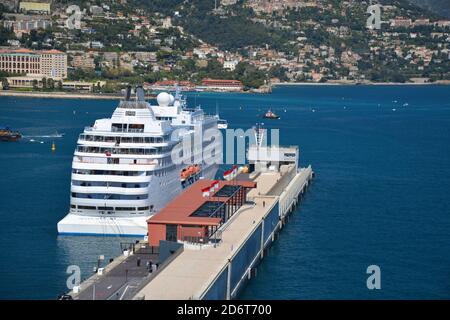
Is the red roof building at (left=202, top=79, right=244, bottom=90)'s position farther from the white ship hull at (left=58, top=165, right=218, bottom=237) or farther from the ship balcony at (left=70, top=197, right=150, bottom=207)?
the white ship hull at (left=58, top=165, right=218, bottom=237)

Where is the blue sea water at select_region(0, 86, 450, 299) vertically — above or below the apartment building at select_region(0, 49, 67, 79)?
below

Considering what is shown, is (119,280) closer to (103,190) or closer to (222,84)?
(103,190)

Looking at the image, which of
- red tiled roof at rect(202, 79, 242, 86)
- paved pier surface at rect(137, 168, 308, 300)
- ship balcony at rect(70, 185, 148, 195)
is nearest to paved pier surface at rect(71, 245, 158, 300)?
paved pier surface at rect(137, 168, 308, 300)

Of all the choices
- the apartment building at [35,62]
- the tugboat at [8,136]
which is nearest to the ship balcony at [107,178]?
the tugboat at [8,136]

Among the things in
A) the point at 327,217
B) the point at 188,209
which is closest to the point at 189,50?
the point at 327,217

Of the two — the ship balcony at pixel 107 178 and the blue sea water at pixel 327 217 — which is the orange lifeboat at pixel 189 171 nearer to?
the blue sea water at pixel 327 217
